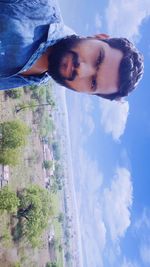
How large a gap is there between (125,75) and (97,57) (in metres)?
0.22

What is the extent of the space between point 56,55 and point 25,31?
283mm

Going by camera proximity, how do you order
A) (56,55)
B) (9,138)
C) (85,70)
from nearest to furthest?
(56,55), (85,70), (9,138)

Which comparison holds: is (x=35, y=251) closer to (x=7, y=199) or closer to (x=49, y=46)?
(x=7, y=199)

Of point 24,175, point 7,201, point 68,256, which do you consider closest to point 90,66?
point 7,201

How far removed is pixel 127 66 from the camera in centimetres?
252

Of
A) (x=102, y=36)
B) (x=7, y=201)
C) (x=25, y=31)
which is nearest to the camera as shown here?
(x=25, y=31)

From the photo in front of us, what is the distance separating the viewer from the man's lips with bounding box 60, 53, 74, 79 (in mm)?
2393

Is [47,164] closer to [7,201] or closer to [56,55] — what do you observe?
[7,201]

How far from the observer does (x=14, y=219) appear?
81.7ft

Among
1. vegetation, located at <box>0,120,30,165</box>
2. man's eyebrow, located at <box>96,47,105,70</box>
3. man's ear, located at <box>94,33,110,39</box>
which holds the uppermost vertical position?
man's ear, located at <box>94,33,110,39</box>

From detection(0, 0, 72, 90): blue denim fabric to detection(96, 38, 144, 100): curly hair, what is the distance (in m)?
0.38

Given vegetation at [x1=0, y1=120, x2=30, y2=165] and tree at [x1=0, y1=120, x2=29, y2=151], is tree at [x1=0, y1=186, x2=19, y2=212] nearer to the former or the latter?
vegetation at [x1=0, y1=120, x2=30, y2=165]

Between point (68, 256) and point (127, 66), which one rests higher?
point (127, 66)

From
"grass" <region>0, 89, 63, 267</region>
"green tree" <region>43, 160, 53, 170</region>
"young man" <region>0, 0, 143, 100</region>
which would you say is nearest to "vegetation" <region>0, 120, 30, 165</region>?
"grass" <region>0, 89, 63, 267</region>
